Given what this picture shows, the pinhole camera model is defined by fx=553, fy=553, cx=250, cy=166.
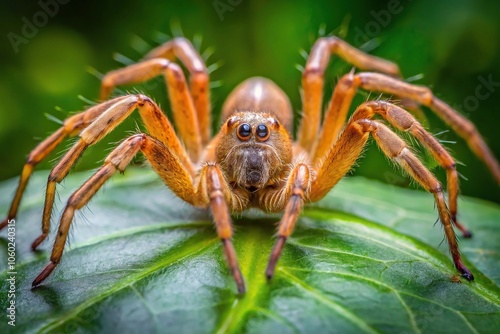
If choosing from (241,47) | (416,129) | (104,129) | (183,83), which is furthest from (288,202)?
(241,47)

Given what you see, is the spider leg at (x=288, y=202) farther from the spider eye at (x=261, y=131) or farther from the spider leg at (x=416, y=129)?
the spider leg at (x=416, y=129)

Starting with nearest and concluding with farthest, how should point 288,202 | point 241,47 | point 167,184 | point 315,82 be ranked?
point 288,202 < point 167,184 < point 315,82 < point 241,47

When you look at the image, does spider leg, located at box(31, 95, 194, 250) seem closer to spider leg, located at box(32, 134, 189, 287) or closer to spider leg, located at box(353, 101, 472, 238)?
spider leg, located at box(32, 134, 189, 287)

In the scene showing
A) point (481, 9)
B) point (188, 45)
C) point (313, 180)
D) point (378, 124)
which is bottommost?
point (313, 180)

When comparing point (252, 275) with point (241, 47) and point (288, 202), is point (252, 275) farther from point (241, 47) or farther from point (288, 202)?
point (241, 47)

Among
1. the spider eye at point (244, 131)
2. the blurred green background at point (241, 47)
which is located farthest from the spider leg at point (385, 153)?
the blurred green background at point (241, 47)

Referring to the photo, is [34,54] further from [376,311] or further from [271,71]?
[376,311]

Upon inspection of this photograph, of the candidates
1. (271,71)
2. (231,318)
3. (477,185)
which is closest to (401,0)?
(271,71)
